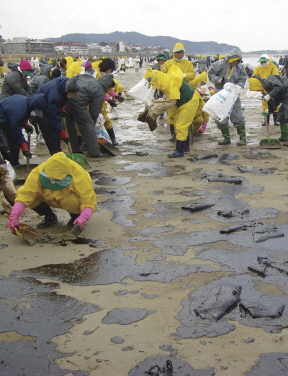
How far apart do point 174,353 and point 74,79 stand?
15.0 feet

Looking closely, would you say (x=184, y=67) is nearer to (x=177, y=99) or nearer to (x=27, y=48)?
(x=177, y=99)

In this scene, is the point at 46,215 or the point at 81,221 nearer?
the point at 81,221

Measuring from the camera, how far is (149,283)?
306 cm

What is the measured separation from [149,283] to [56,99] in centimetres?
373

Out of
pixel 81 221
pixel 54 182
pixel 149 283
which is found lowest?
pixel 149 283

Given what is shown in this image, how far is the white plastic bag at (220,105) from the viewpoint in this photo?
7153 millimetres

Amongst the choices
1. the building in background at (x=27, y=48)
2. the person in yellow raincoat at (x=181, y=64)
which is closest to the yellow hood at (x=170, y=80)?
the person in yellow raincoat at (x=181, y=64)

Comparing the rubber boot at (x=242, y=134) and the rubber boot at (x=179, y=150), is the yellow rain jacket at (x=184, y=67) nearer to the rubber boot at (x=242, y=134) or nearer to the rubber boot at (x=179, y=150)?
the rubber boot at (x=242, y=134)

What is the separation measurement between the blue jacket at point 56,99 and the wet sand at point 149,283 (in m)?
1.11

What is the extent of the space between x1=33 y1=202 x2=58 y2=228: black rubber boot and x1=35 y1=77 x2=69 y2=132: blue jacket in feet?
7.05

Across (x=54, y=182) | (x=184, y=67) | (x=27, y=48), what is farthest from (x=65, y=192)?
(x=27, y=48)

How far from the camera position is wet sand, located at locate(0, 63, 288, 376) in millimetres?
2271

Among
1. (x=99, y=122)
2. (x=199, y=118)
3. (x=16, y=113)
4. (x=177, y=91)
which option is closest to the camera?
(x=16, y=113)

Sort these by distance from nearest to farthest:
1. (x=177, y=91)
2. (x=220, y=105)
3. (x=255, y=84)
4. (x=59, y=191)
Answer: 1. (x=59, y=191)
2. (x=177, y=91)
3. (x=220, y=105)
4. (x=255, y=84)
